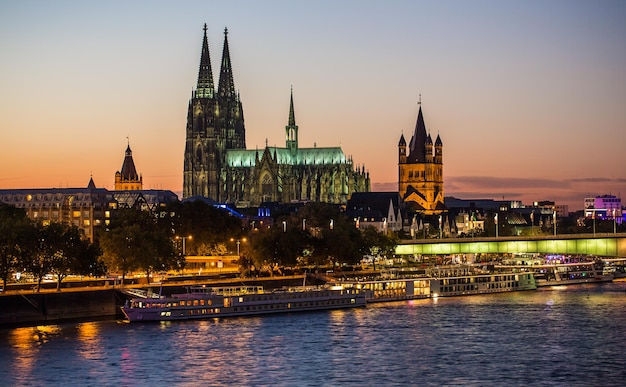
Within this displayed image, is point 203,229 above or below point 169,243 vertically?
above

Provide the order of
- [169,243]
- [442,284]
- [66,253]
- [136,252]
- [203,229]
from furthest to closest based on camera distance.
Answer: [203,229] → [169,243] → [442,284] → [136,252] → [66,253]

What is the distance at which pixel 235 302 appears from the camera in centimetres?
8762

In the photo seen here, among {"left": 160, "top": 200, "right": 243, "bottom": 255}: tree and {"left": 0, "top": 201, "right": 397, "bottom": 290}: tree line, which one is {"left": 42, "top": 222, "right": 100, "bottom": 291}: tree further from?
{"left": 160, "top": 200, "right": 243, "bottom": 255}: tree

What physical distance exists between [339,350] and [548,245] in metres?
59.3

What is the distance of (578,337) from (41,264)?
37.0 metres

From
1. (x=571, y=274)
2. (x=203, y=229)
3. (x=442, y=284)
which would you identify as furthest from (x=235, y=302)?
(x=571, y=274)

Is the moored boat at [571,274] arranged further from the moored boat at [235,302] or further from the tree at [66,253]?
the tree at [66,253]

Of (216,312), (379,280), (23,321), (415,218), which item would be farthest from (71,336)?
(415,218)

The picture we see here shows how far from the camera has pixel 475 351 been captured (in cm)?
6906

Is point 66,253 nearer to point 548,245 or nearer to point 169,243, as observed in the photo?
point 169,243

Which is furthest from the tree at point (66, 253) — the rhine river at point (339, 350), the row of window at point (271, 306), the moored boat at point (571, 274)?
the moored boat at point (571, 274)

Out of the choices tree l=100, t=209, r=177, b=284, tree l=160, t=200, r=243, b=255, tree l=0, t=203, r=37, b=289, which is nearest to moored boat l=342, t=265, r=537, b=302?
tree l=100, t=209, r=177, b=284

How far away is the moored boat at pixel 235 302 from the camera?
83.2 metres

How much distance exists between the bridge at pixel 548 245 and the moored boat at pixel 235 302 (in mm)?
34338
